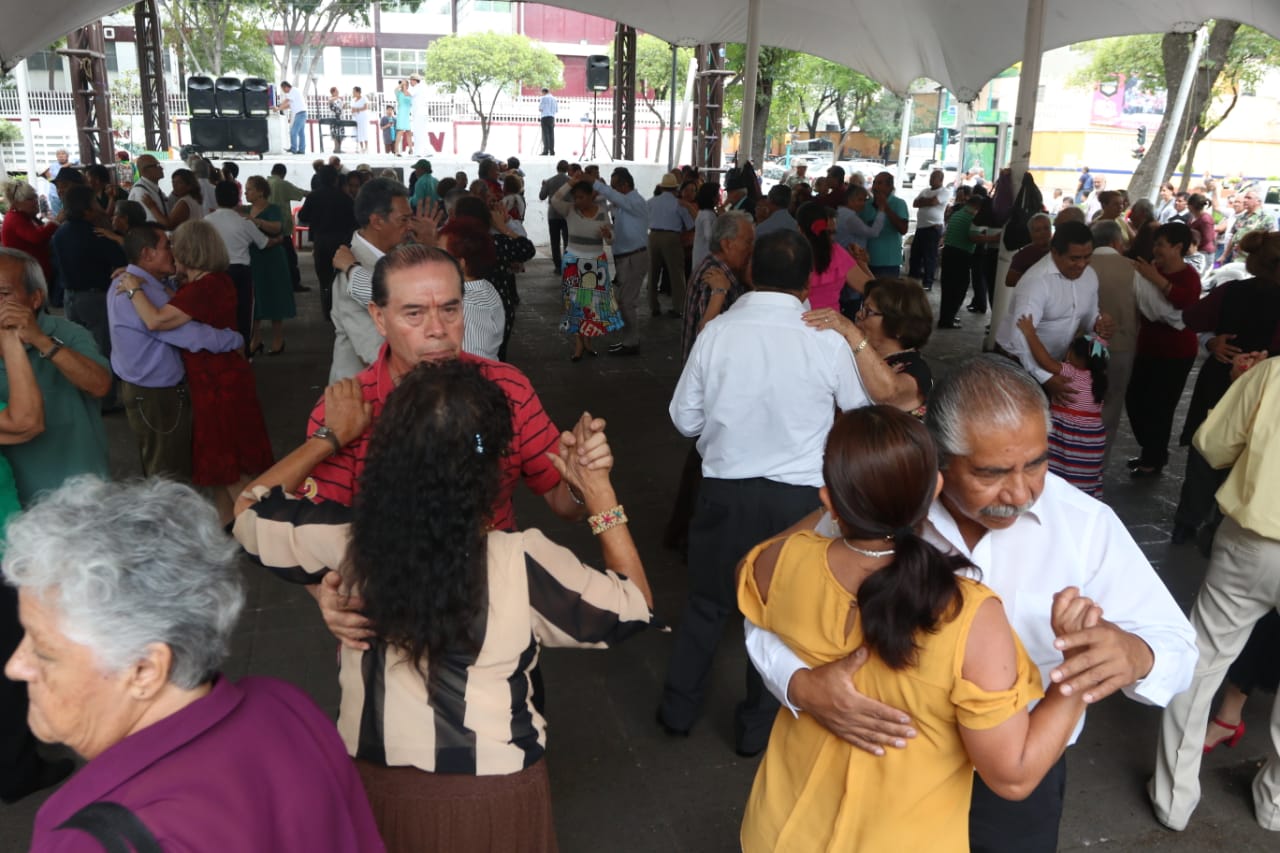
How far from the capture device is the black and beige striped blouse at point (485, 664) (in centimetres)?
162

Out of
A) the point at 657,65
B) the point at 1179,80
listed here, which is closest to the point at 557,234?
the point at 1179,80

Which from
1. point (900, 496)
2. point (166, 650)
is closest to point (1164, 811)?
point (900, 496)

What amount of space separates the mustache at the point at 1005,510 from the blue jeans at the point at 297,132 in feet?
77.6

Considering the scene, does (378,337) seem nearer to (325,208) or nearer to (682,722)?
(682,722)

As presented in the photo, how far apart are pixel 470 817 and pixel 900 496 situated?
3.01ft

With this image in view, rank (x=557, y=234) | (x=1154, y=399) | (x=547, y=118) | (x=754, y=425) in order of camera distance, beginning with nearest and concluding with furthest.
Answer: (x=754, y=425), (x=1154, y=399), (x=557, y=234), (x=547, y=118)

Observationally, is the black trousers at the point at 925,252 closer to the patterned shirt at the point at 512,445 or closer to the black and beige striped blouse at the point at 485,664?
the patterned shirt at the point at 512,445

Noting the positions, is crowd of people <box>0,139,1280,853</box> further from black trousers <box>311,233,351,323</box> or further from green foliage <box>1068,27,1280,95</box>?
green foliage <box>1068,27,1280,95</box>

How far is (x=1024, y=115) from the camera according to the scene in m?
7.63

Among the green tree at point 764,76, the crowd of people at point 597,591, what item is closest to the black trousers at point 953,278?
the crowd of people at point 597,591

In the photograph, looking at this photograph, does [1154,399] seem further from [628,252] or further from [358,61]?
[358,61]

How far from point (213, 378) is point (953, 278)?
26.9ft

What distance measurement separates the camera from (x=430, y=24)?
4134 cm

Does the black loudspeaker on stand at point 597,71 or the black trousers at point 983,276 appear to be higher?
the black loudspeaker on stand at point 597,71
